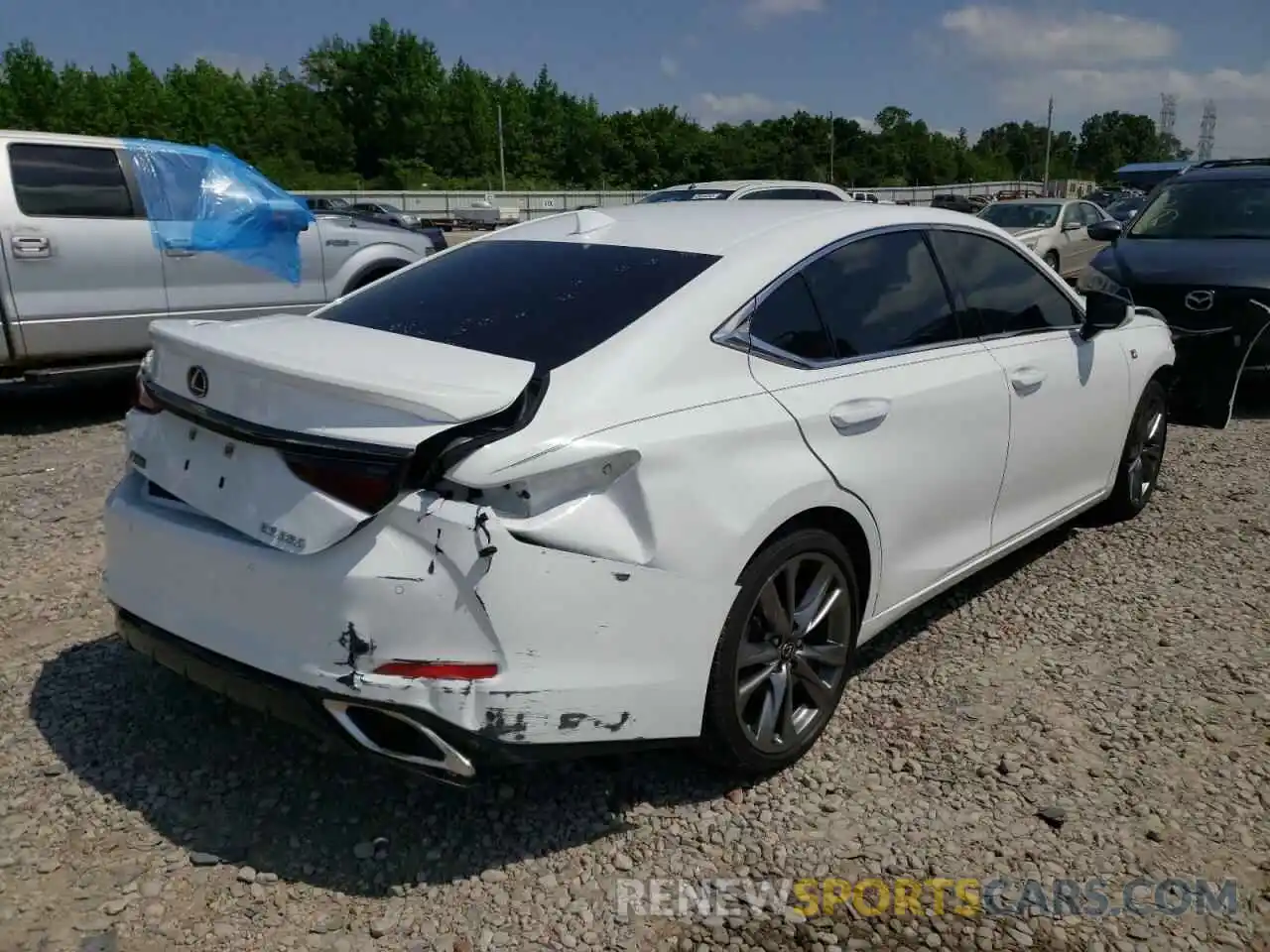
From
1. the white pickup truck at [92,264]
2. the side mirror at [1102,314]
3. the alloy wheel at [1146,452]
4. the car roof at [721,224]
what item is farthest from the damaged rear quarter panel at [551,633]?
the white pickup truck at [92,264]

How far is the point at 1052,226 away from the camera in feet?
54.0

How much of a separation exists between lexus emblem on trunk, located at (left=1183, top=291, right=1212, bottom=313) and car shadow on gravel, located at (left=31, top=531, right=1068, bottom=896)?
5786 millimetres

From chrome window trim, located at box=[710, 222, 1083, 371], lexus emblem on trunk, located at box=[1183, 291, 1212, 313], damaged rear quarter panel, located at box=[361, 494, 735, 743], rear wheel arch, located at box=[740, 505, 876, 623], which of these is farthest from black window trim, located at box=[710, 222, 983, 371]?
lexus emblem on trunk, located at box=[1183, 291, 1212, 313]

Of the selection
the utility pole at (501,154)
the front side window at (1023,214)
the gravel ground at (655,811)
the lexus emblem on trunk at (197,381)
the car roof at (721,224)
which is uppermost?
the utility pole at (501,154)

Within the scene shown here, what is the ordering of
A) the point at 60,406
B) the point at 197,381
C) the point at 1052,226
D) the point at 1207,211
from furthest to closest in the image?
the point at 1052,226 < the point at 1207,211 < the point at 60,406 < the point at 197,381

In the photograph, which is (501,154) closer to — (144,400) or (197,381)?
(144,400)

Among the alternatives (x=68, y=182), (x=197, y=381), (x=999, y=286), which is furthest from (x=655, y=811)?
(x=68, y=182)

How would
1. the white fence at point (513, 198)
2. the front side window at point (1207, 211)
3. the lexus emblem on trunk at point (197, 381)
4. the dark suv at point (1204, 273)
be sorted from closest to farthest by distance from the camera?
the lexus emblem on trunk at point (197, 381)
the dark suv at point (1204, 273)
the front side window at point (1207, 211)
the white fence at point (513, 198)

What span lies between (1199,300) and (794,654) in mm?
5625

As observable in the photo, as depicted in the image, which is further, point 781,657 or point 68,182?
point 68,182

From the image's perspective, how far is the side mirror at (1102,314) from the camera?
4.21m

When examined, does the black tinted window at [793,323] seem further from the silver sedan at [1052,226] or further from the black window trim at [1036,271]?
the silver sedan at [1052,226]

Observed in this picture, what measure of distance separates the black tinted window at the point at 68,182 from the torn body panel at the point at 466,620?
17.1 feet

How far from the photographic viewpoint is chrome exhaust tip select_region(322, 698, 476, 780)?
230 centimetres
